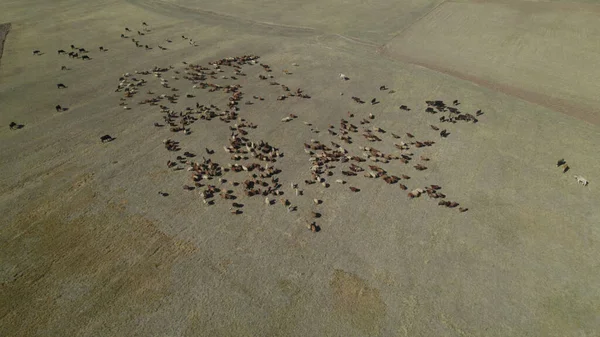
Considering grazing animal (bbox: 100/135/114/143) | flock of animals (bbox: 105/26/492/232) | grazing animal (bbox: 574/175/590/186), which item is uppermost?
grazing animal (bbox: 574/175/590/186)

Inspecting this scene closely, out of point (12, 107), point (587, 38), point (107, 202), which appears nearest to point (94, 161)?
point (107, 202)

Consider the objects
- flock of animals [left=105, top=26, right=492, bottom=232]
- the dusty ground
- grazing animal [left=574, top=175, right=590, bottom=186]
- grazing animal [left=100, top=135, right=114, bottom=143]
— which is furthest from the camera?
grazing animal [left=100, top=135, right=114, bottom=143]

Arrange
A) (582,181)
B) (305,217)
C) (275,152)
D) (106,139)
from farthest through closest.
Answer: (106,139) → (275,152) → (582,181) → (305,217)

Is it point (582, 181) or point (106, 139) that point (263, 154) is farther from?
point (582, 181)

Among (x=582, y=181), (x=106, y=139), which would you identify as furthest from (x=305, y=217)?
(x=582, y=181)

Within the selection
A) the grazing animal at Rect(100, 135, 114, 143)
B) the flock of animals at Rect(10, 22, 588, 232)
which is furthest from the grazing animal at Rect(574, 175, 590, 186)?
the grazing animal at Rect(100, 135, 114, 143)

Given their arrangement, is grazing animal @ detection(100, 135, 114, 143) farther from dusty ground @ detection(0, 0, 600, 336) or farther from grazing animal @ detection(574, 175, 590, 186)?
grazing animal @ detection(574, 175, 590, 186)
